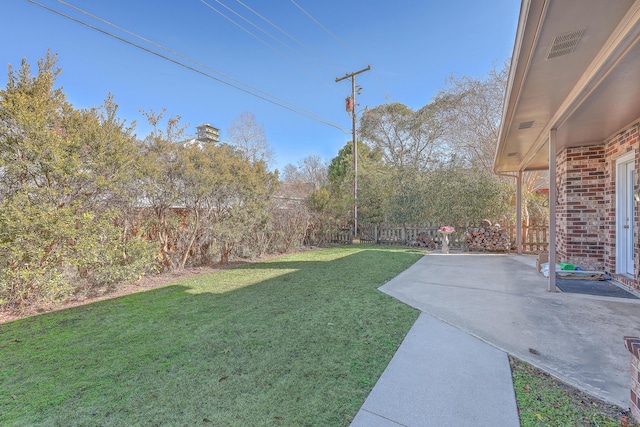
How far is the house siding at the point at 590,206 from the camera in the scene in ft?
18.0

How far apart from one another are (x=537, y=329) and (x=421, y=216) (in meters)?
7.93

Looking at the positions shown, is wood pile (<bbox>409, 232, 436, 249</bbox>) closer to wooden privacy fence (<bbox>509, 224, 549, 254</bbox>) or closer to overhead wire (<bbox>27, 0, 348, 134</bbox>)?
wooden privacy fence (<bbox>509, 224, 549, 254</bbox>)

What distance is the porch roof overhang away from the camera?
2283 mm

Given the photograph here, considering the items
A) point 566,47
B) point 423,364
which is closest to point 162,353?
point 423,364

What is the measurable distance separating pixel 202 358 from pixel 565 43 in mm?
4215

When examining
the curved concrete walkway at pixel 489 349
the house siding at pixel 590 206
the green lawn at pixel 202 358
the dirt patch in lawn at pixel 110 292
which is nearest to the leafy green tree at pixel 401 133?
the house siding at pixel 590 206

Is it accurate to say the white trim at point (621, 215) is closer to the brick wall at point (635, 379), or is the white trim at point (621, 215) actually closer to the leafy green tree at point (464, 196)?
the leafy green tree at point (464, 196)

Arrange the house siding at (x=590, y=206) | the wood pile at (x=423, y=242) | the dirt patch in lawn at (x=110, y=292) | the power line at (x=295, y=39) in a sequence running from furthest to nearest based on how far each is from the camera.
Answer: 1. the wood pile at (x=423, y=242)
2. the power line at (x=295, y=39)
3. the house siding at (x=590, y=206)
4. the dirt patch in lawn at (x=110, y=292)

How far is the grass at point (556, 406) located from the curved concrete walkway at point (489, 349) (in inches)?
3.0

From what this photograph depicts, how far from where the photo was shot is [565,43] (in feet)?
8.55

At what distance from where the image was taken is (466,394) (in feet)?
6.57

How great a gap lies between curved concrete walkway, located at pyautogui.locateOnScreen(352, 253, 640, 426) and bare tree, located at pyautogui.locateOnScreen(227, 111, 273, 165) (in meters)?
15.8

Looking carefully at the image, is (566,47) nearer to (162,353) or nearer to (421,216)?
(162,353)

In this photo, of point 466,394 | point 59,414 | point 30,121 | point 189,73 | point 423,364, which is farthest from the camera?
point 189,73
